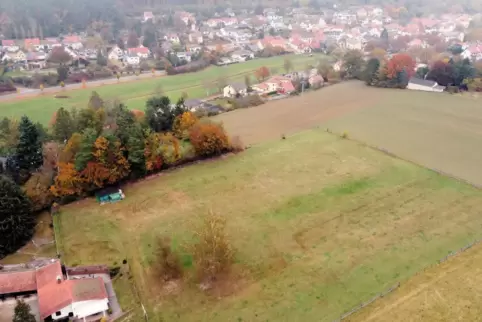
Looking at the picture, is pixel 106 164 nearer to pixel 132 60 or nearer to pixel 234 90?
pixel 234 90

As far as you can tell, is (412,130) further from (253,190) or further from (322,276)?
(322,276)

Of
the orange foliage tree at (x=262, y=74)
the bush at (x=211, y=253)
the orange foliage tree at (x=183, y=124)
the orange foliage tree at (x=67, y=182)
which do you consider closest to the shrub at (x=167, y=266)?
the bush at (x=211, y=253)

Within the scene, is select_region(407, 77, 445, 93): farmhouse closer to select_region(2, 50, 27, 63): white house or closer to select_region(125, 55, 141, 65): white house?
select_region(125, 55, 141, 65): white house

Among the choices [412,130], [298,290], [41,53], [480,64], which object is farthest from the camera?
[41,53]

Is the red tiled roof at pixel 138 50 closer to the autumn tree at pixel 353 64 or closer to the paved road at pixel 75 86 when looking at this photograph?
the paved road at pixel 75 86

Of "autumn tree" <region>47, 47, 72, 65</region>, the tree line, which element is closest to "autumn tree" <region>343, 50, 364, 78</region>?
the tree line

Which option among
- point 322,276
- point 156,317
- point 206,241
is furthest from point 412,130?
point 156,317
